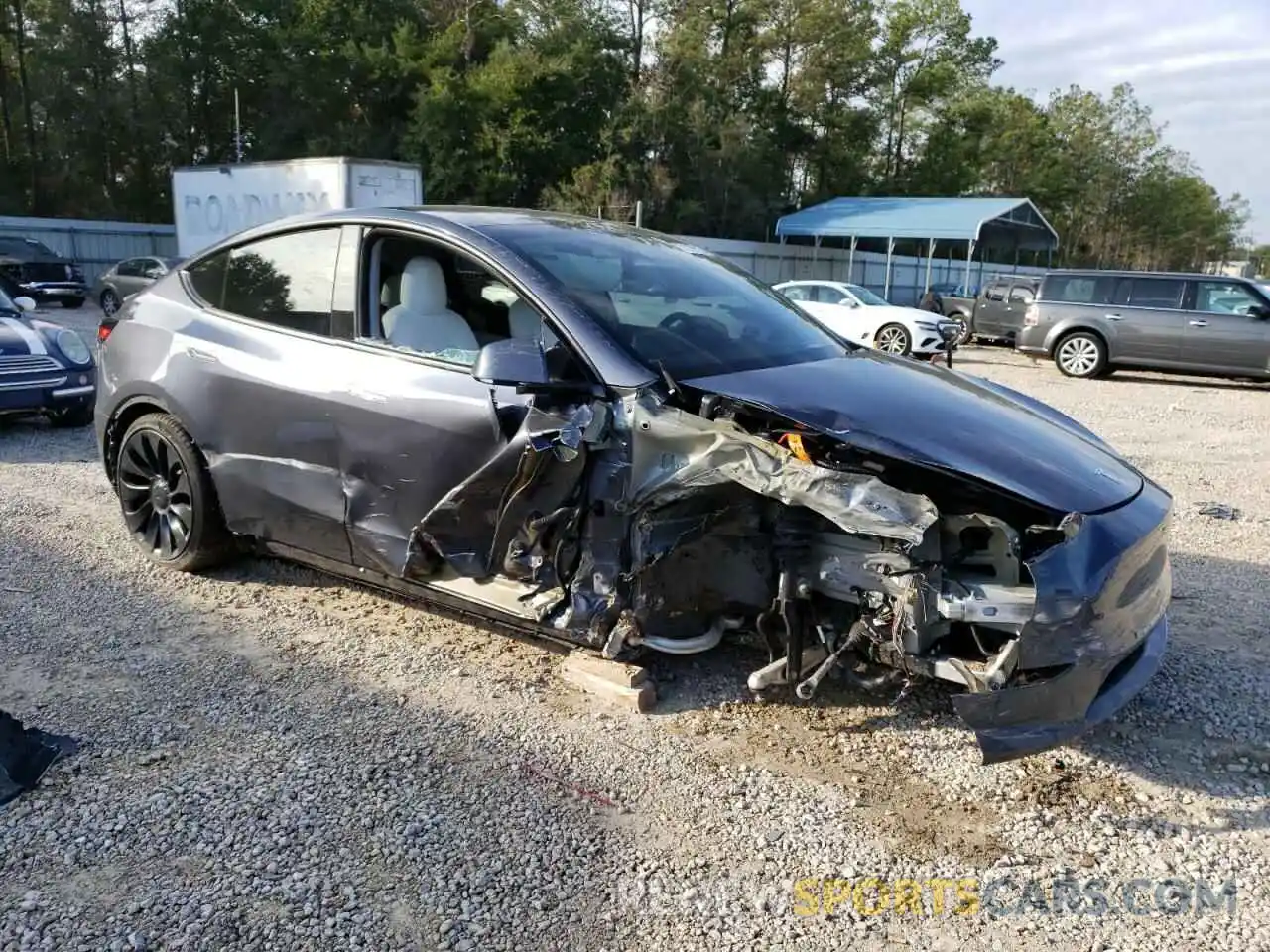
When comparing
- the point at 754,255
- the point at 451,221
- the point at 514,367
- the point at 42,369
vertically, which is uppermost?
the point at 754,255

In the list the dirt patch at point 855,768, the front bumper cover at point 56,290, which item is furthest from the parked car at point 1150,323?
the front bumper cover at point 56,290

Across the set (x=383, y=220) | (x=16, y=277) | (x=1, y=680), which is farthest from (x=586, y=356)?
(x=16, y=277)

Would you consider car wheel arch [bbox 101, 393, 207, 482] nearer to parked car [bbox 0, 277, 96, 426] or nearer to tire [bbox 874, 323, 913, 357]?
parked car [bbox 0, 277, 96, 426]

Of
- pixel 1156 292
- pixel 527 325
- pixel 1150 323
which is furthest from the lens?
pixel 1156 292

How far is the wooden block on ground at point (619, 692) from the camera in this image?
10.8 feet

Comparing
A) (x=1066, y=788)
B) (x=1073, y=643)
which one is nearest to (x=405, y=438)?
(x=1073, y=643)

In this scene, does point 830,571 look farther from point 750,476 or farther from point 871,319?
point 871,319

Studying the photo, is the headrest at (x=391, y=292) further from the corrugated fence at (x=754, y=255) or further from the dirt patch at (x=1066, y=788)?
the corrugated fence at (x=754, y=255)

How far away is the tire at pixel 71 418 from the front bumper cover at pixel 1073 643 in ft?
24.9

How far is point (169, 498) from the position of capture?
173 inches

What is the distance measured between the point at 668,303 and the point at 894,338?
14.6 meters

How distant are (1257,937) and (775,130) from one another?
42.4 m

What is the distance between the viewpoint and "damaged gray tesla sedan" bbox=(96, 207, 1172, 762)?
109 inches

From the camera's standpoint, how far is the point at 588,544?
3.22 meters
